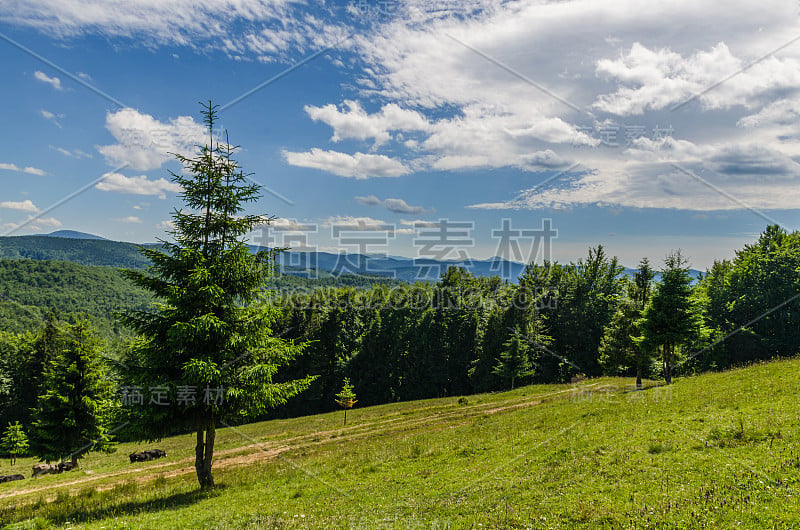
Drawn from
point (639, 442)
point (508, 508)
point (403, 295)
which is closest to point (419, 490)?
point (508, 508)

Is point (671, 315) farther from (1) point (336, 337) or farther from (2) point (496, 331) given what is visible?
(1) point (336, 337)

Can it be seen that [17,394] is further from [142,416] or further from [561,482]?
[561,482]

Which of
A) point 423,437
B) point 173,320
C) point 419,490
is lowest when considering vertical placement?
point 423,437

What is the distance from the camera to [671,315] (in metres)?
29.7

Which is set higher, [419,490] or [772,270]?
[772,270]

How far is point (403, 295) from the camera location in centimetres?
8738

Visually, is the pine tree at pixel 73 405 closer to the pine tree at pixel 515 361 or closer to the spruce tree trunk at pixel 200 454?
the spruce tree trunk at pixel 200 454

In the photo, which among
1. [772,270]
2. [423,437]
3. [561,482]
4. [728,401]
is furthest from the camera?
[772,270]

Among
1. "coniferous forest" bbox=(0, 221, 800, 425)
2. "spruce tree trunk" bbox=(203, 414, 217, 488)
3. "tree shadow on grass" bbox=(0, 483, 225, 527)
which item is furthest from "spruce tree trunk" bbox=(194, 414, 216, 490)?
"coniferous forest" bbox=(0, 221, 800, 425)

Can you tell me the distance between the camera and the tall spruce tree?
50.9 feet

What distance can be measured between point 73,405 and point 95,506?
20.7m

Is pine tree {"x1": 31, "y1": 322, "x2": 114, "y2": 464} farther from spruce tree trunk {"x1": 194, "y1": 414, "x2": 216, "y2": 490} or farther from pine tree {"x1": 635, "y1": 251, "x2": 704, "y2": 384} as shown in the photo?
pine tree {"x1": 635, "y1": 251, "x2": 704, "y2": 384}

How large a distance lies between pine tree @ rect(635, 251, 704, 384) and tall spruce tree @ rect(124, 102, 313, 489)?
89.3 feet

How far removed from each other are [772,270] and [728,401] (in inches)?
1963
